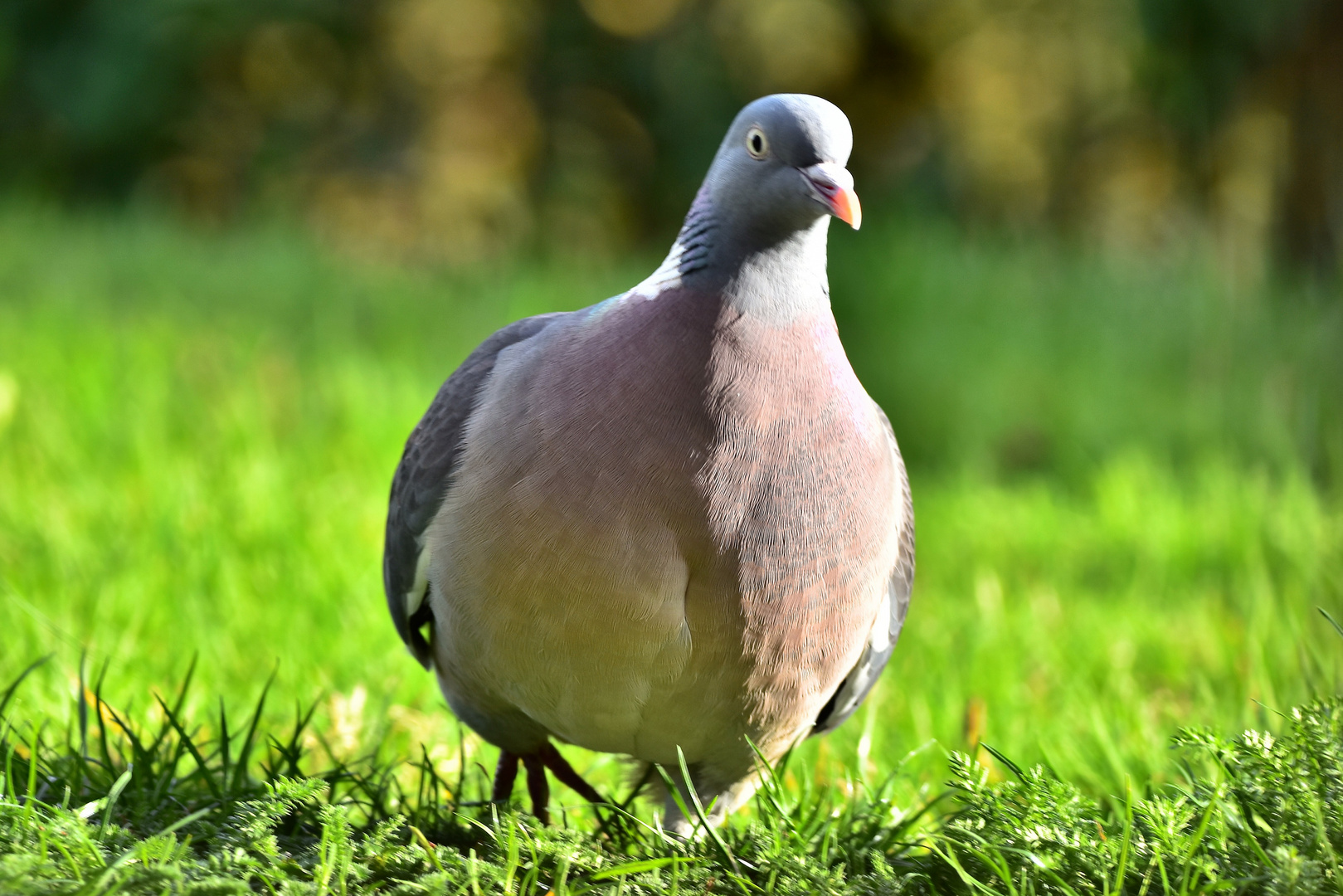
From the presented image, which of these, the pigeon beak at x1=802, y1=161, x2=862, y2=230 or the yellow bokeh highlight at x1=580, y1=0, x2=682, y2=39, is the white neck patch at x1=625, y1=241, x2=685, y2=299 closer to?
the pigeon beak at x1=802, y1=161, x2=862, y2=230

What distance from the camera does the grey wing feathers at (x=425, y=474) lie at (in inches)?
89.6

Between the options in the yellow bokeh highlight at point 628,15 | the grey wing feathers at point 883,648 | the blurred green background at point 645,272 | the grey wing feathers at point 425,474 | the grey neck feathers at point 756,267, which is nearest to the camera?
the grey neck feathers at point 756,267

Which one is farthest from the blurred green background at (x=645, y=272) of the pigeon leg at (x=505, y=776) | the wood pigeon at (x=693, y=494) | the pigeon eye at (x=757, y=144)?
the pigeon eye at (x=757, y=144)

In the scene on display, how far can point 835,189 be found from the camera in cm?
200

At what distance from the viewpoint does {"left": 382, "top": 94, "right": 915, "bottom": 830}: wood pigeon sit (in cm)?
198

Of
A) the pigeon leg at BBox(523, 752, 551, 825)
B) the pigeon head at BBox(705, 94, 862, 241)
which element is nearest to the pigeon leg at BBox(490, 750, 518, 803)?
the pigeon leg at BBox(523, 752, 551, 825)

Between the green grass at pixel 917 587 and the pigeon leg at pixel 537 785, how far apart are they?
0.12m

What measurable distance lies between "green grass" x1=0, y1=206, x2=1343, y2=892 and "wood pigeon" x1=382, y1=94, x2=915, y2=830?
0.78ft

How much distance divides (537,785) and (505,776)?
0.09 m

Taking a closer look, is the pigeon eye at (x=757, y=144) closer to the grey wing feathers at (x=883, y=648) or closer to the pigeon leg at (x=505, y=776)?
the grey wing feathers at (x=883, y=648)

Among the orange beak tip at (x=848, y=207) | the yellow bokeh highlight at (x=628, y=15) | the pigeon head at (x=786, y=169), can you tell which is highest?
the yellow bokeh highlight at (x=628, y=15)

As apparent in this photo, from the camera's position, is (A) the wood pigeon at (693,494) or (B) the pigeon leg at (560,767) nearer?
(A) the wood pigeon at (693,494)

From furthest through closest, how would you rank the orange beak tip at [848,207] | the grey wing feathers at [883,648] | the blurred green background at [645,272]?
1. the blurred green background at [645,272]
2. the grey wing feathers at [883,648]
3. the orange beak tip at [848,207]

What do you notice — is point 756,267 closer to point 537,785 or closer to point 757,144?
point 757,144
